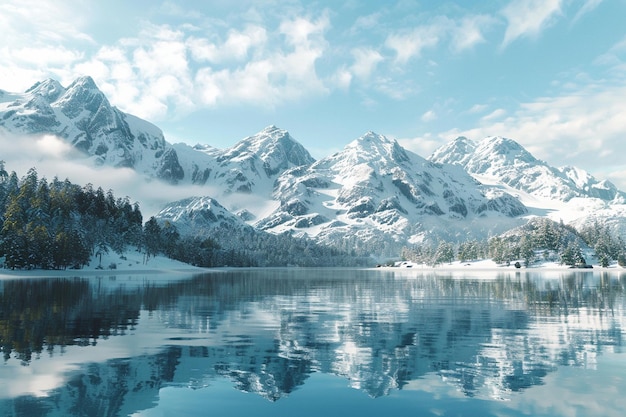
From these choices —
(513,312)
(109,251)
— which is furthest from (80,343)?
(109,251)

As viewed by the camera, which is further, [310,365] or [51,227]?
[51,227]

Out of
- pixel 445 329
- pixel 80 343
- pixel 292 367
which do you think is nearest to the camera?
pixel 292 367

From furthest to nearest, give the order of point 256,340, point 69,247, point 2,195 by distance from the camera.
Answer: point 2,195 → point 69,247 → point 256,340

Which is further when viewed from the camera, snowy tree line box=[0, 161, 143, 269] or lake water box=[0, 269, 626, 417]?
snowy tree line box=[0, 161, 143, 269]

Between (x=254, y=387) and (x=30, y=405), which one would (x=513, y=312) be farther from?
(x=30, y=405)

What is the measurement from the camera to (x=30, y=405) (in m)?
16.6

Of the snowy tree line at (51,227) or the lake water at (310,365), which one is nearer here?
the lake water at (310,365)

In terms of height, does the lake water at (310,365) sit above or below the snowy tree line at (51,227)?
below

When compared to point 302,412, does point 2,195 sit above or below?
above

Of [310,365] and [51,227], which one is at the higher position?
[51,227]

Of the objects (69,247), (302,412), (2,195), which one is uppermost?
(2,195)

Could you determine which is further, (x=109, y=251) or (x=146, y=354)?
(x=109, y=251)

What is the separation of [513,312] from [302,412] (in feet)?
116

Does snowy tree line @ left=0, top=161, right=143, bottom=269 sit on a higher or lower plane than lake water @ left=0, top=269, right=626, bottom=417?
higher
